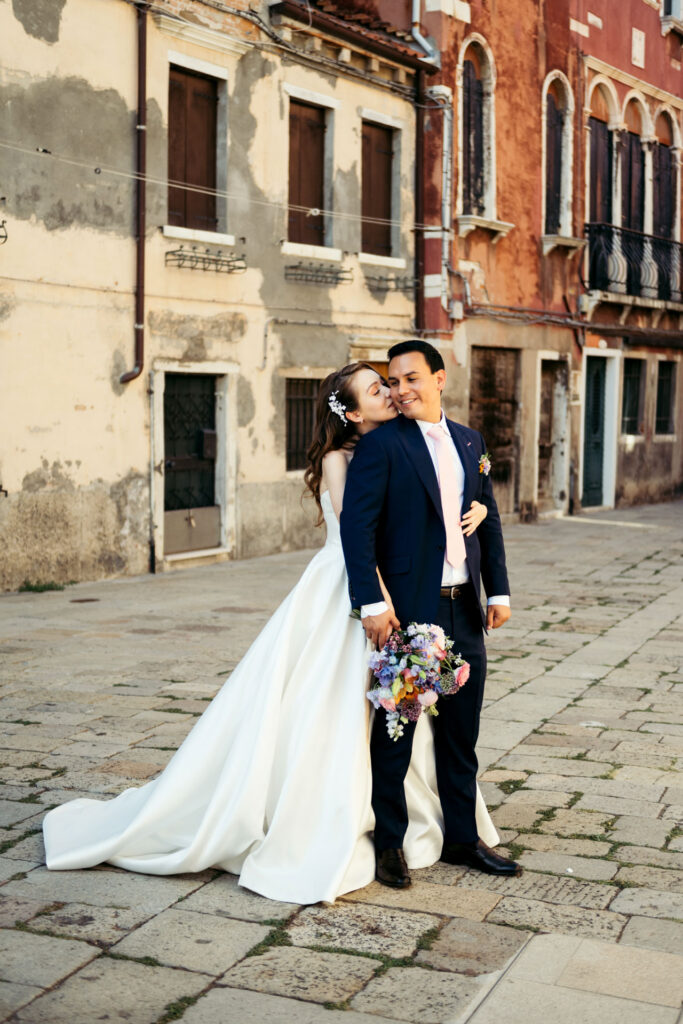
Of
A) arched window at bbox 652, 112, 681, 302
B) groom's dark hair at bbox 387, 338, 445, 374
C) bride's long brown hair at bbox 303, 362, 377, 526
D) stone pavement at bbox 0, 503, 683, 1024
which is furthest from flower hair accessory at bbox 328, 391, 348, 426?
arched window at bbox 652, 112, 681, 302

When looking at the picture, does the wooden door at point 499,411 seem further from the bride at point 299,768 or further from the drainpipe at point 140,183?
the bride at point 299,768

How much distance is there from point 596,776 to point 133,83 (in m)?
8.87

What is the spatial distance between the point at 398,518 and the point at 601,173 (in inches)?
712

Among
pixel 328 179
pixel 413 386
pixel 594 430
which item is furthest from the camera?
pixel 594 430

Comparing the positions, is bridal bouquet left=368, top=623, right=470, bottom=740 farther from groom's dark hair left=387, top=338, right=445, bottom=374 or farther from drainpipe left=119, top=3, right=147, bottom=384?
drainpipe left=119, top=3, right=147, bottom=384

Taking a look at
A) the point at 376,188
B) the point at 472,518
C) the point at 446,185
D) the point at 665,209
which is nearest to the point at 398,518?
the point at 472,518

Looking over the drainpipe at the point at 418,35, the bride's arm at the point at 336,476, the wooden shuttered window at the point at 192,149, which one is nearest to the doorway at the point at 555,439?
the drainpipe at the point at 418,35

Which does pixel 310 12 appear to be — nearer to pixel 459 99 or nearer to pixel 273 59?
pixel 273 59

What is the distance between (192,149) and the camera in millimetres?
13297

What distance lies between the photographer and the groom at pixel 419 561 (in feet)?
13.9

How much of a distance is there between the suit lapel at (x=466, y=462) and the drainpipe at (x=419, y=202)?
1265 cm

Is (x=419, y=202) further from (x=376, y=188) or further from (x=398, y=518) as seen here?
(x=398, y=518)

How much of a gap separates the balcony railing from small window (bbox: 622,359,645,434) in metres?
1.22

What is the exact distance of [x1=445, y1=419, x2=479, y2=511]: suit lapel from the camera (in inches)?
174
